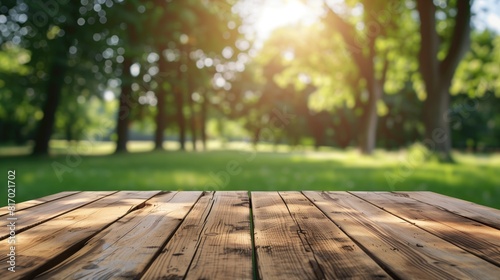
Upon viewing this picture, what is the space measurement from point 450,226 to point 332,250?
35.0 inches

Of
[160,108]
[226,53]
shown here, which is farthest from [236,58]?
[160,108]

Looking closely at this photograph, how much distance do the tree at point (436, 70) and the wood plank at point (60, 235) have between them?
1344cm

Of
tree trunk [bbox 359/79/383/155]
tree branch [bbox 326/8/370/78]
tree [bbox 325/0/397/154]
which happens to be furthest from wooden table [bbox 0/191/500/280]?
tree trunk [bbox 359/79/383/155]

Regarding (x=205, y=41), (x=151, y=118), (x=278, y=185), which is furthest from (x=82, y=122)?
(x=278, y=185)

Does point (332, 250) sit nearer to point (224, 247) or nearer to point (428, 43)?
point (224, 247)

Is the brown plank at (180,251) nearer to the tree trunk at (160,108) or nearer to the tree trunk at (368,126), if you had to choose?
the tree trunk at (368,126)

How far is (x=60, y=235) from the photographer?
6.51ft

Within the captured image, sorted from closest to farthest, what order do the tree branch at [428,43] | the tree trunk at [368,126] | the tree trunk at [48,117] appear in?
the tree branch at [428,43], the tree trunk at [48,117], the tree trunk at [368,126]

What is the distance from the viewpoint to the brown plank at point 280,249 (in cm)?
148

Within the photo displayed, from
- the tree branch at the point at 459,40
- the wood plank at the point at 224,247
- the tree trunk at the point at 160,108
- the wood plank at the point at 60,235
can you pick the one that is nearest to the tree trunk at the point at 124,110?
the tree trunk at the point at 160,108

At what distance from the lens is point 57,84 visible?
19719 millimetres

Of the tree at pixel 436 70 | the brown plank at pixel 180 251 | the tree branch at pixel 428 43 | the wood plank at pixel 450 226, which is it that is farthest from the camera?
the tree branch at pixel 428 43

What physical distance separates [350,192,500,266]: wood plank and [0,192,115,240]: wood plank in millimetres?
2019

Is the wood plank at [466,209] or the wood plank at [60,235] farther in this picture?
the wood plank at [466,209]
